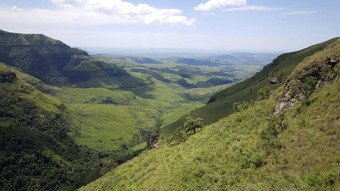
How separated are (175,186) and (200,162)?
992 centimetres

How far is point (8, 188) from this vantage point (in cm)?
19750

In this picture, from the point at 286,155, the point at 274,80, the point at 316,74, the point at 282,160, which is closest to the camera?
the point at 282,160

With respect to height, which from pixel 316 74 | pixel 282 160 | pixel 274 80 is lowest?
pixel 282 160

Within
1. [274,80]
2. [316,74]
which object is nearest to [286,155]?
[316,74]

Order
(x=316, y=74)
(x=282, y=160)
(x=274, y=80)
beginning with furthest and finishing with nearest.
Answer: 1. (x=274, y=80)
2. (x=316, y=74)
3. (x=282, y=160)

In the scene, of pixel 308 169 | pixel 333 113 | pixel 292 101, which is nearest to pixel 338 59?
pixel 292 101

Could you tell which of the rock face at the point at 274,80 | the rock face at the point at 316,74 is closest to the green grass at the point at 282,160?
the rock face at the point at 316,74

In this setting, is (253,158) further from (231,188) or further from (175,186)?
(175,186)

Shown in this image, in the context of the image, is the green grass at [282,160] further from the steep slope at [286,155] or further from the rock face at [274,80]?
the rock face at [274,80]

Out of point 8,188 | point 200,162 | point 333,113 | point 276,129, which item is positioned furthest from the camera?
point 8,188

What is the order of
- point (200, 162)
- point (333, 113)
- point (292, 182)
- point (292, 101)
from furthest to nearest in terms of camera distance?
point (292, 101), point (200, 162), point (333, 113), point (292, 182)

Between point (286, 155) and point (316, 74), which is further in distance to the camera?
point (316, 74)

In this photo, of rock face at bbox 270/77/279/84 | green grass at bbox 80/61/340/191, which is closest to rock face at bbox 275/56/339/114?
green grass at bbox 80/61/340/191

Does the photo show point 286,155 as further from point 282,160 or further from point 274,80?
point 274,80
